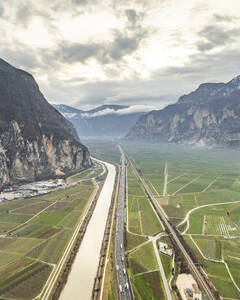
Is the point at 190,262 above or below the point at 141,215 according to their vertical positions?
below

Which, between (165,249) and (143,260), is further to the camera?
(165,249)

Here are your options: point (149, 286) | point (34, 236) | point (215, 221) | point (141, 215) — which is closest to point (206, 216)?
point (215, 221)

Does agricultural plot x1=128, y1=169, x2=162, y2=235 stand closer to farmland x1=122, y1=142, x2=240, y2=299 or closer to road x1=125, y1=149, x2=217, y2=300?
farmland x1=122, y1=142, x2=240, y2=299

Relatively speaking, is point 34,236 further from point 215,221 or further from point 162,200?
point 215,221

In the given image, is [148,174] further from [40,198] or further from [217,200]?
[40,198]

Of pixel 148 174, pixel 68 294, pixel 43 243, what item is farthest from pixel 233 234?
pixel 148 174

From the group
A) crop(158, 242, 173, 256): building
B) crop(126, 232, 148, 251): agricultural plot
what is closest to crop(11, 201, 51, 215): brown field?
crop(126, 232, 148, 251): agricultural plot

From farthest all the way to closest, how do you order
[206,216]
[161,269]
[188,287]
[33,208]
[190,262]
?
[33,208] < [206,216] < [190,262] < [161,269] < [188,287]
